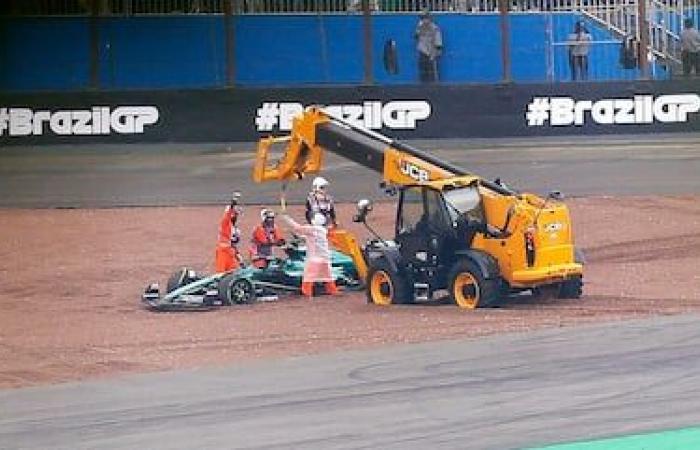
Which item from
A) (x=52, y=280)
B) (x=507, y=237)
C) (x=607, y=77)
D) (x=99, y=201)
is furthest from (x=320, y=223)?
(x=607, y=77)

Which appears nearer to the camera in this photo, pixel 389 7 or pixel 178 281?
pixel 178 281

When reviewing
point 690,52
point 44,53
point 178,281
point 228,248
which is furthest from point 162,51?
point 178,281

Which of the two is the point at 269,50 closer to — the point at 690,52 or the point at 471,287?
the point at 690,52

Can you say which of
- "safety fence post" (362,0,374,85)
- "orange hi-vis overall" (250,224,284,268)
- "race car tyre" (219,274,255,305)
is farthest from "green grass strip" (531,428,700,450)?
"safety fence post" (362,0,374,85)

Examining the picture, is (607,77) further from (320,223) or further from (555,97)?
(320,223)

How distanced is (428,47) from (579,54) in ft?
11.3

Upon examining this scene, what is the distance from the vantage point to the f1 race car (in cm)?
1939

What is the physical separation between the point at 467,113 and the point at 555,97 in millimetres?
1909

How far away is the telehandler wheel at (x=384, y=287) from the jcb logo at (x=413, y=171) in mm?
1110

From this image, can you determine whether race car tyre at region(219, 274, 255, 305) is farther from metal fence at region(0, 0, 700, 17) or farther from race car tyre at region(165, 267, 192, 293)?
metal fence at region(0, 0, 700, 17)

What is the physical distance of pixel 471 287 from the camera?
18297mm

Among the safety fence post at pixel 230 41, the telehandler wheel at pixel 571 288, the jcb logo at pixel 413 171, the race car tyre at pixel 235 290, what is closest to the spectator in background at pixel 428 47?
the safety fence post at pixel 230 41

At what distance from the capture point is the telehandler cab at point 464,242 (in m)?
18.2

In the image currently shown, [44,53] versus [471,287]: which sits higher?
[44,53]
